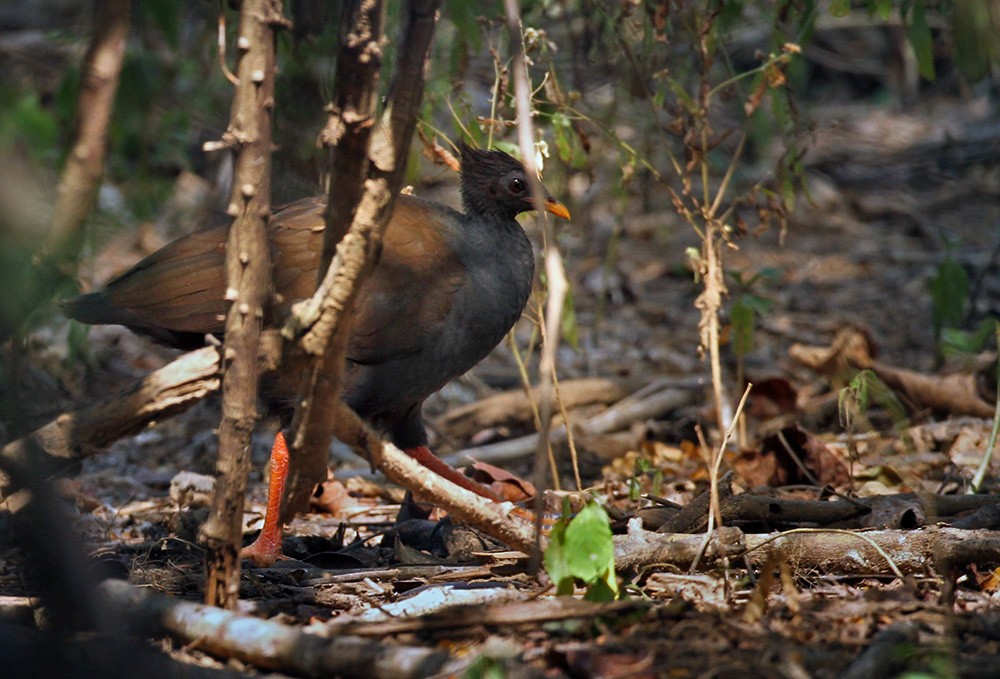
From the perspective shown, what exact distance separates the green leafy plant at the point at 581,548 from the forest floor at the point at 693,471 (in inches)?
3.9

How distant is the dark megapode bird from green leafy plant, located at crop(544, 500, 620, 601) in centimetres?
170

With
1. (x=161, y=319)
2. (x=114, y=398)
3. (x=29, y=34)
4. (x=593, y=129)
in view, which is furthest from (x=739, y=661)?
(x=29, y=34)

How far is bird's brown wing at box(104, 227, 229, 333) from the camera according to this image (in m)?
4.49

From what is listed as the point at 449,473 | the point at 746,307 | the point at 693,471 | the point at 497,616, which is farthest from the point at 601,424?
the point at 497,616

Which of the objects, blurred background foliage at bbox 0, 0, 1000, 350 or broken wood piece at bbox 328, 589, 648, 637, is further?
blurred background foliage at bbox 0, 0, 1000, 350

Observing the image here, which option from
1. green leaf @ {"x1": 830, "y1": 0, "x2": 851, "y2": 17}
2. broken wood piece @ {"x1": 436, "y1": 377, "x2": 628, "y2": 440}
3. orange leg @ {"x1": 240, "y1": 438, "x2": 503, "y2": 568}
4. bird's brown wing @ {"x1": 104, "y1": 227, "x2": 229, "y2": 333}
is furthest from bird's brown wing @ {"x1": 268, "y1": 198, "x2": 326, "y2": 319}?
green leaf @ {"x1": 830, "y1": 0, "x2": 851, "y2": 17}

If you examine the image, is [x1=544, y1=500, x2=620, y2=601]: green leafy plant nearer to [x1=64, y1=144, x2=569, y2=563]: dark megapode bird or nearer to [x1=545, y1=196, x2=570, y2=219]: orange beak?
[x1=64, y1=144, x2=569, y2=563]: dark megapode bird

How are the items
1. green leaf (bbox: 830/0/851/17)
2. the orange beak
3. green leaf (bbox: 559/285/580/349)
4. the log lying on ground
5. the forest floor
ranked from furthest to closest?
1. green leaf (bbox: 559/285/580/349)
2. the orange beak
3. green leaf (bbox: 830/0/851/17)
4. the log lying on ground
5. the forest floor

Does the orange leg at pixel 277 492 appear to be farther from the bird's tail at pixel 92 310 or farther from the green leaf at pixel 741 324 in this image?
the green leaf at pixel 741 324

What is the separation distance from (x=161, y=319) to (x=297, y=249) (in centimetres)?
62

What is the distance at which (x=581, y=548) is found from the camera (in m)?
2.91

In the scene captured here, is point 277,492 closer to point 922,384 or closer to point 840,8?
point 840,8

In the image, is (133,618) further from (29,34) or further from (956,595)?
(29,34)

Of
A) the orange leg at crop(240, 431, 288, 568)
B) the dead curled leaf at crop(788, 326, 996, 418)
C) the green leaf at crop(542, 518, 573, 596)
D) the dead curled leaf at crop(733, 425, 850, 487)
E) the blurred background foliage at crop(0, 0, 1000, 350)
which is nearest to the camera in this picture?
the green leaf at crop(542, 518, 573, 596)
